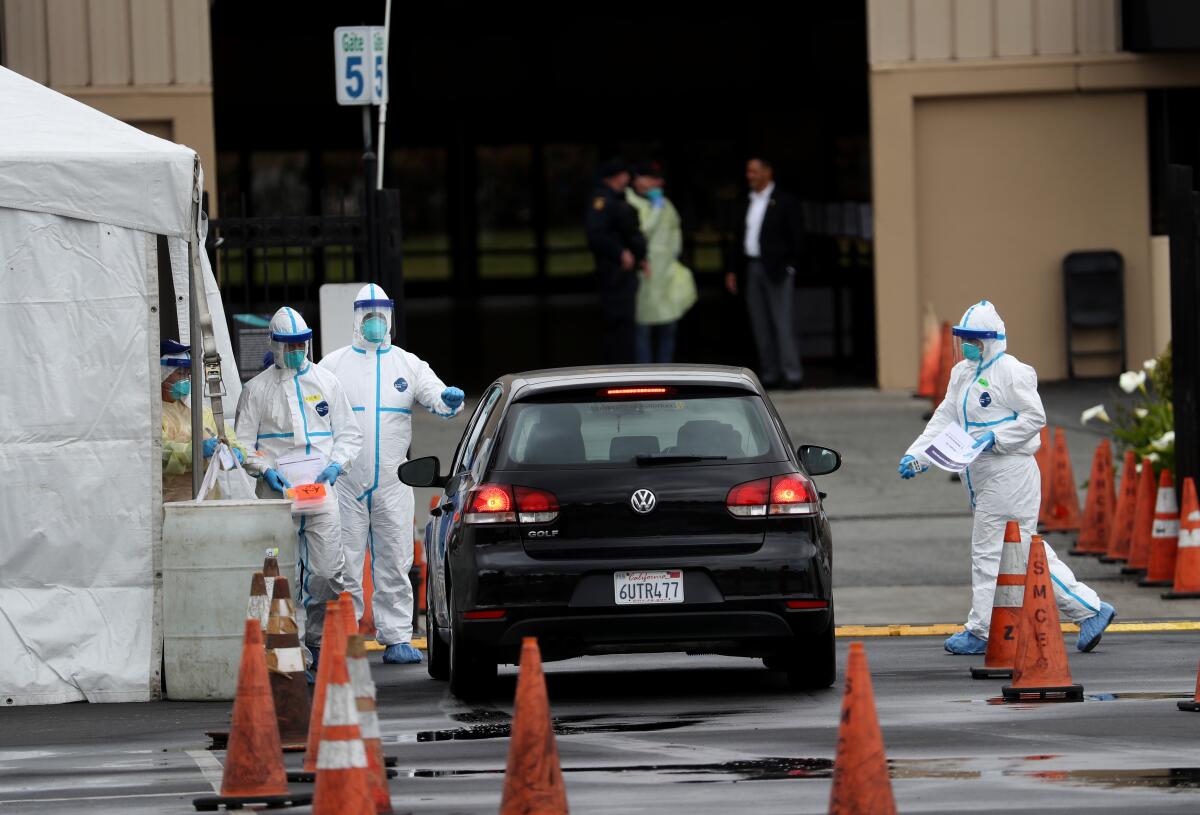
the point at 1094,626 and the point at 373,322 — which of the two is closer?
the point at 1094,626

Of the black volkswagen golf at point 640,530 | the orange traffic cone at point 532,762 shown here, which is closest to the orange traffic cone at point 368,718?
the orange traffic cone at point 532,762

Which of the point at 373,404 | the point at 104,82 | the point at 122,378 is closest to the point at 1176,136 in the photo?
the point at 104,82

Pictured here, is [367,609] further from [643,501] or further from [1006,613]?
[1006,613]

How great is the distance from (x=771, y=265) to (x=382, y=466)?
10373mm

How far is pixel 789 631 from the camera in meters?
10.5

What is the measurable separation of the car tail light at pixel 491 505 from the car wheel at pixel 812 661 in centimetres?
138

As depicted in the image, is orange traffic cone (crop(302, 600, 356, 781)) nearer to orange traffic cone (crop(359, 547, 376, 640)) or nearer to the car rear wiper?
the car rear wiper

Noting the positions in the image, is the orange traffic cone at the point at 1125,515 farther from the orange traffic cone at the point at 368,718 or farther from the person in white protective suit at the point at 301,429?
the orange traffic cone at the point at 368,718

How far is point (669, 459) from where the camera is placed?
35.0 feet

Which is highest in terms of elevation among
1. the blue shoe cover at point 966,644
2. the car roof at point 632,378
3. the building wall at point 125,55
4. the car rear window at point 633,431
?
the building wall at point 125,55

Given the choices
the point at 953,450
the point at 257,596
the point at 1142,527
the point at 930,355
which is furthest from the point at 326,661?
the point at 930,355

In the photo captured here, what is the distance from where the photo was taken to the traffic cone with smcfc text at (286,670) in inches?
369

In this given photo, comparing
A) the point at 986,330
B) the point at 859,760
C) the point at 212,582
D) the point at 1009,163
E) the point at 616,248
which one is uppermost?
the point at 1009,163

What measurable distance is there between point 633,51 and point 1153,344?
45.5 ft
